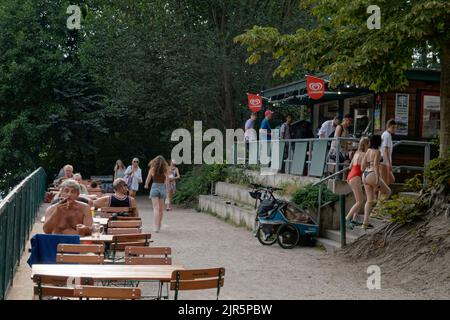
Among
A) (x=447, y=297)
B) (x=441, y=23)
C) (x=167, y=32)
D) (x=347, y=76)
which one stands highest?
(x=167, y=32)

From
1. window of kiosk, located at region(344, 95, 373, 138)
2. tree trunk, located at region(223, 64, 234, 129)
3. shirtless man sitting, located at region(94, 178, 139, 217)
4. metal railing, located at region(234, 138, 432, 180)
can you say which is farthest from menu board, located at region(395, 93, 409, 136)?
tree trunk, located at region(223, 64, 234, 129)

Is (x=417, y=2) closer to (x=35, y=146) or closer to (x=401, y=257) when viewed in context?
(x=401, y=257)

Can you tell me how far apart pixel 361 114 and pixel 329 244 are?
306 inches

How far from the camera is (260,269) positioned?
13633 mm

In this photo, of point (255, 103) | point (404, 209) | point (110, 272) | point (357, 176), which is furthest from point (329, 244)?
point (255, 103)

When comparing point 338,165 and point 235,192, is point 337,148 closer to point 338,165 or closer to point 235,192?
point 338,165

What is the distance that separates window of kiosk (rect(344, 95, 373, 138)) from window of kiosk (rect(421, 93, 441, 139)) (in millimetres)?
1440

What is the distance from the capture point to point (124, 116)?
133ft

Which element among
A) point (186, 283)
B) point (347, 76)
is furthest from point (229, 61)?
point (186, 283)
